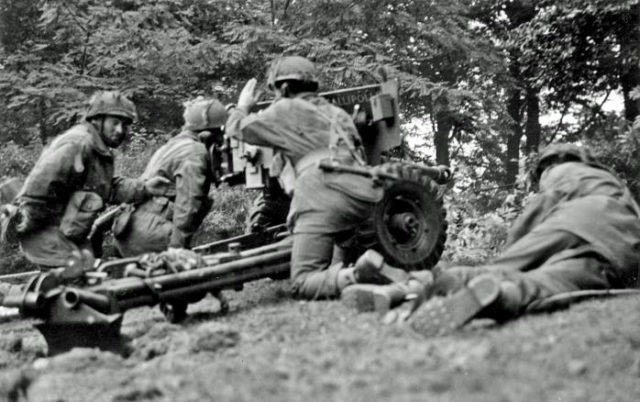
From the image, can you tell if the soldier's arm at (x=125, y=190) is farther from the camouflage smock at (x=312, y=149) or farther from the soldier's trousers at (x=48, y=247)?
the camouflage smock at (x=312, y=149)

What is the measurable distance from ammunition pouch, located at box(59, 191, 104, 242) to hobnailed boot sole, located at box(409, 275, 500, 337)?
4084 mm

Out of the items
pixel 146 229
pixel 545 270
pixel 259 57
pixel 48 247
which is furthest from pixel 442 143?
pixel 545 270

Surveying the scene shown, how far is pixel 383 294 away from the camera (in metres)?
5.82

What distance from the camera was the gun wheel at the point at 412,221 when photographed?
25.1 feet

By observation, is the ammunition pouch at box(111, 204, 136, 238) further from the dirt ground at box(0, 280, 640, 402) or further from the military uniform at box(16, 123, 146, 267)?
the dirt ground at box(0, 280, 640, 402)

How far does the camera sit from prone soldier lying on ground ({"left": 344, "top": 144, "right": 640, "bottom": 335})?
4961 mm

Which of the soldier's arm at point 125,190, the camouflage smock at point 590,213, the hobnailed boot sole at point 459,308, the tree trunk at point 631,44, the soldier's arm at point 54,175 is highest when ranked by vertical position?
the tree trunk at point 631,44

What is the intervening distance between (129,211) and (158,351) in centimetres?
352

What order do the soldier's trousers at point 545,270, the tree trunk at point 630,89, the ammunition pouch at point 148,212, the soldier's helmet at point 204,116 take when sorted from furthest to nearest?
1. the tree trunk at point 630,89
2. the soldier's helmet at point 204,116
3. the ammunition pouch at point 148,212
4. the soldier's trousers at point 545,270

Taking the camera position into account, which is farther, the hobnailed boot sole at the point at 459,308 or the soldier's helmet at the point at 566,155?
the soldier's helmet at the point at 566,155

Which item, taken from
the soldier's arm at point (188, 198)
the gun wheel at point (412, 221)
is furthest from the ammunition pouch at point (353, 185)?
the soldier's arm at point (188, 198)

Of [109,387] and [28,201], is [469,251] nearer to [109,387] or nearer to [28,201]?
[28,201]

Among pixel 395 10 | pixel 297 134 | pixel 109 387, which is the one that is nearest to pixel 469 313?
pixel 109 387

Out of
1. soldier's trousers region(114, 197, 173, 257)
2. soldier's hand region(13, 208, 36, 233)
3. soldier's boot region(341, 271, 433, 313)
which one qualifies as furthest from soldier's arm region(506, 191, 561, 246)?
soldier's hand region(13, 208, 36, 233)
